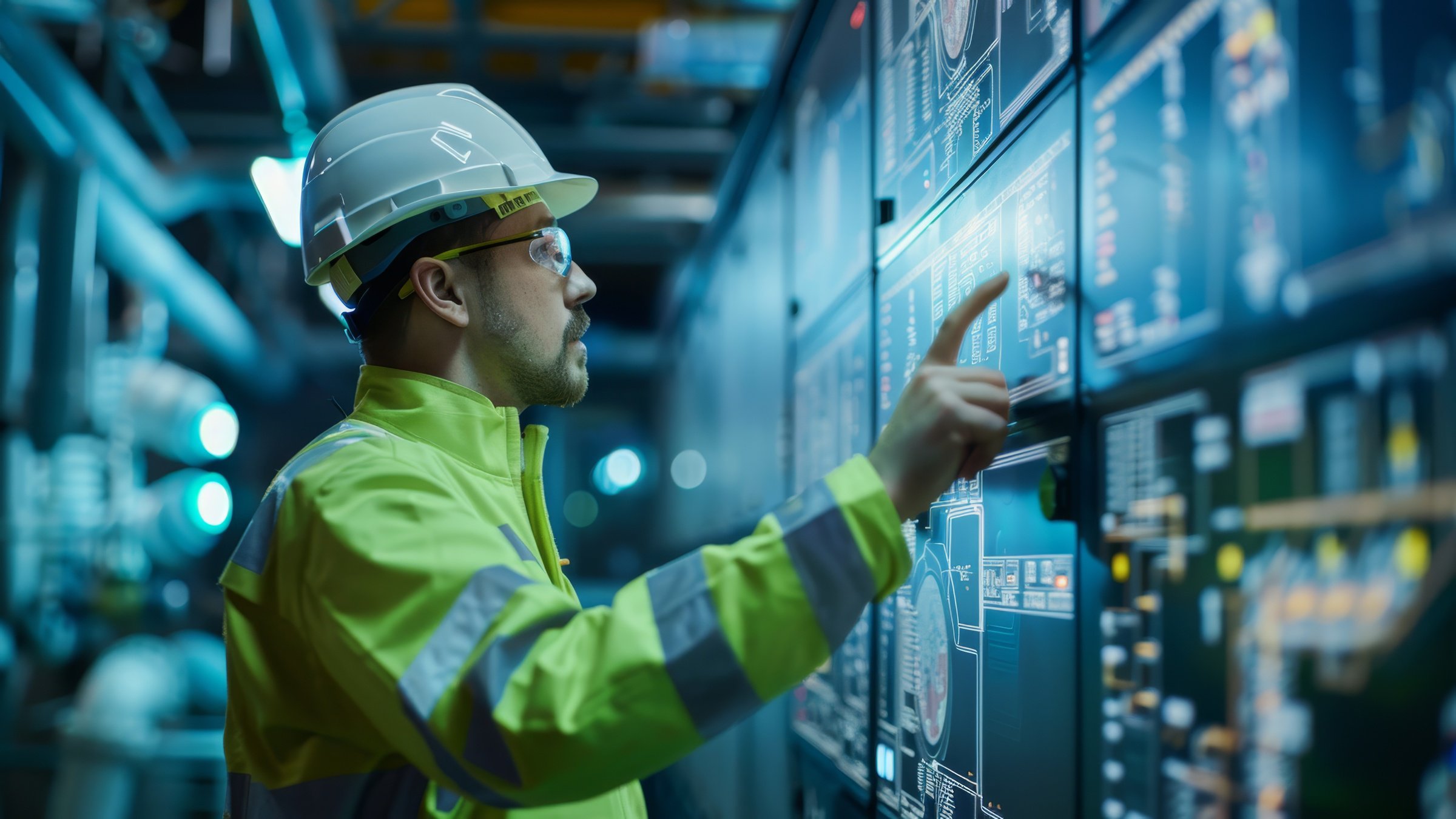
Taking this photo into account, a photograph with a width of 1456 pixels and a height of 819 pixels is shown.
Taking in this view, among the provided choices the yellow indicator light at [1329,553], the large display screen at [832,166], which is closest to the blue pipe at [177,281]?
the large display screen at [832,166]

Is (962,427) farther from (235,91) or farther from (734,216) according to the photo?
(235,91)

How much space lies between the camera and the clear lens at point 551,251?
141cm

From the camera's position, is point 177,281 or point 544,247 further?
point 177,281

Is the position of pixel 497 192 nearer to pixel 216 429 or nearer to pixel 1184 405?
pixel 1184 405

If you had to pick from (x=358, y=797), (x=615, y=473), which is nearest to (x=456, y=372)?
(x=358, y=797)

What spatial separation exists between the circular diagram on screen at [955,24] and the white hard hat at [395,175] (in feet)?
1.78

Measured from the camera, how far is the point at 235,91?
7098mm

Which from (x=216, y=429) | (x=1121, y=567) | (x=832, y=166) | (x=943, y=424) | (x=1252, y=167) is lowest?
(x=1121, y=567)

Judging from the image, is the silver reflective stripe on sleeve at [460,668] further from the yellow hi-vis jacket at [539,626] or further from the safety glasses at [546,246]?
the safety glasses at [546,246]

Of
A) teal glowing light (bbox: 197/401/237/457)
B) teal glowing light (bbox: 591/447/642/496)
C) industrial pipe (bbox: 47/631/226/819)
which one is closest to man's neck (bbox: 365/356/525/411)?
industrial pipe (bbox: 47/631/226/819)

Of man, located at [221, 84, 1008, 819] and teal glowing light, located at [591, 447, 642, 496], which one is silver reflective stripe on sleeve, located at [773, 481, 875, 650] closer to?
man, located at [221, 84, 1008, 819]

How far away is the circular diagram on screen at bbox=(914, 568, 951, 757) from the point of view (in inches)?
55.8

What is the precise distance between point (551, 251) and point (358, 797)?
2.23 feet

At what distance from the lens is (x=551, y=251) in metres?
1.42
